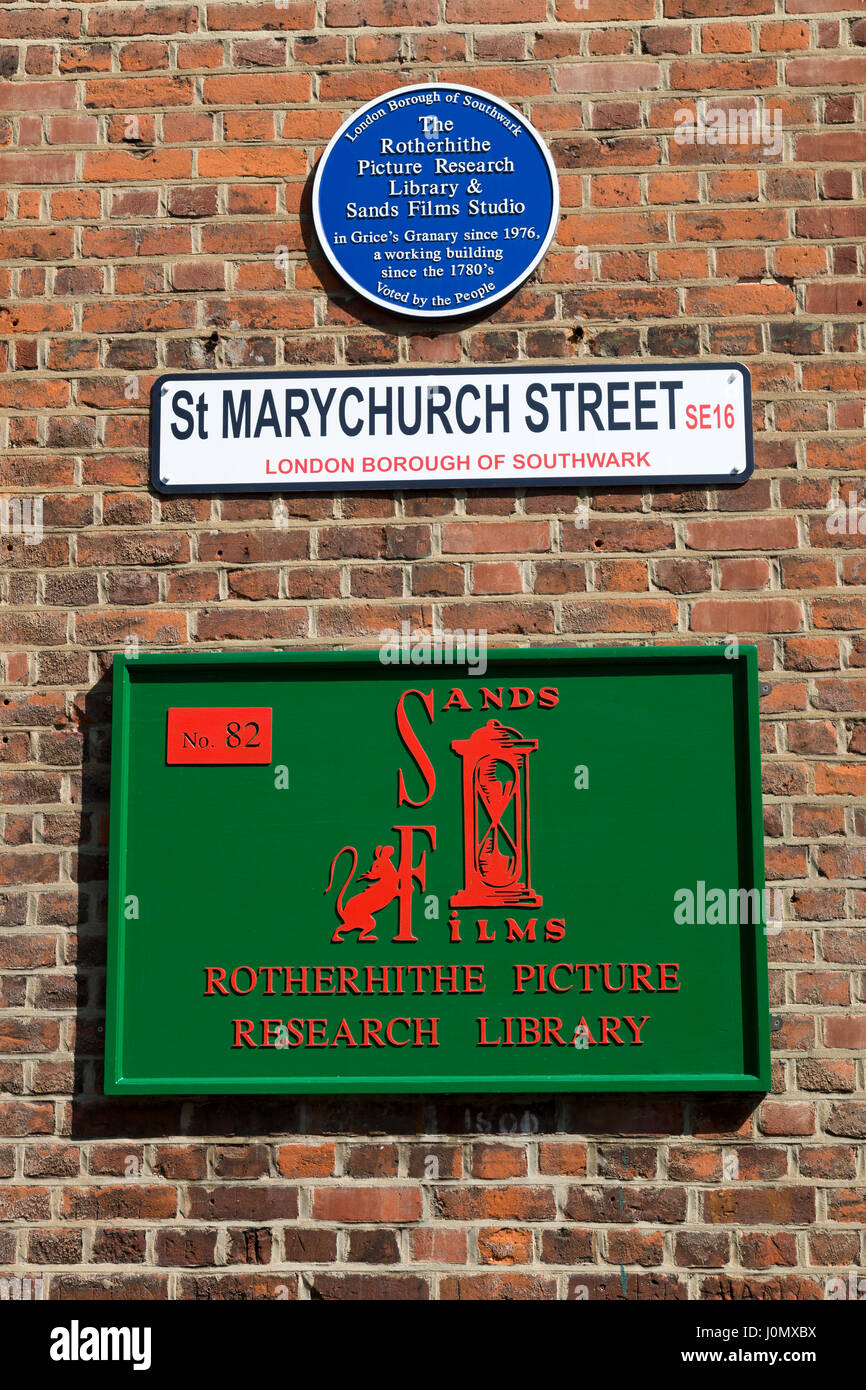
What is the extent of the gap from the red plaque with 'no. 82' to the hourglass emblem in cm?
51

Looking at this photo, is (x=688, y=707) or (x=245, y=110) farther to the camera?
(x=245, y=110)

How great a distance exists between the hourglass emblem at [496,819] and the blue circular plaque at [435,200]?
1197mm

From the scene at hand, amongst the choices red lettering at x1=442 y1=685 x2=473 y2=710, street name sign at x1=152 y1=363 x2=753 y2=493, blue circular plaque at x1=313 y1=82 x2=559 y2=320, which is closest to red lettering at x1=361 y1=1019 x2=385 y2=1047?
red lettering at x1=442 y1=685 x2=473 y2=710

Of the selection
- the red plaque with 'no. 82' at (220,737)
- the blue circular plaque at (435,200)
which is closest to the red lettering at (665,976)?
the red plaque with 'no. 82' at (220,737)

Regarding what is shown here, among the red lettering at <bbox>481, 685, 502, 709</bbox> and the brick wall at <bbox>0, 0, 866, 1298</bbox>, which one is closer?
the brick wall at <bbox>0, 0, 866, 1298</bbox>

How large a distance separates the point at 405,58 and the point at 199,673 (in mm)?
1843

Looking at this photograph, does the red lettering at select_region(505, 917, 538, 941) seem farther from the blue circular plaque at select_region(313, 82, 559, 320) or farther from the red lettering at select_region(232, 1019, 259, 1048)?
the blue circular plaque at select_region(313, 82, 559, 320)

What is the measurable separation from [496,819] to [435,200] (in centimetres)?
172

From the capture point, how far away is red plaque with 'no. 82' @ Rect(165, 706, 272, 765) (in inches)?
126

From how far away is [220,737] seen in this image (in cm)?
322

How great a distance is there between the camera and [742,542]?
328 centimetres

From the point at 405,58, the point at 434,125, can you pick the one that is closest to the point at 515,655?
the point at 434,125
